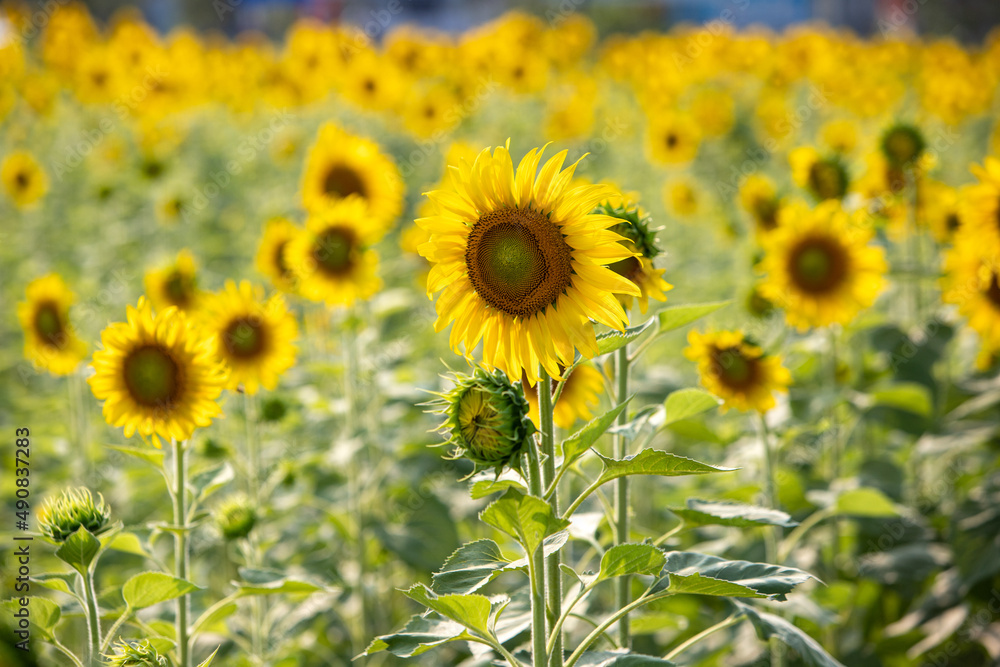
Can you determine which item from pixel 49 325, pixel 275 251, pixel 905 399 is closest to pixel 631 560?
pixel 905 399

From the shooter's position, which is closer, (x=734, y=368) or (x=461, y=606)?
(x=461, y=606)

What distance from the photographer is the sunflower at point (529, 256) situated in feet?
4.13

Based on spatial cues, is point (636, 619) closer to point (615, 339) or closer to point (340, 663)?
point (615, 339)

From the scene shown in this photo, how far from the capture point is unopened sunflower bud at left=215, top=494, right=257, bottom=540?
2062 mm

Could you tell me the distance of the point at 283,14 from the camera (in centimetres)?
1795

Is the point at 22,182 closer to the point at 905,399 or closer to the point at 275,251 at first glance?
the point at 275,251

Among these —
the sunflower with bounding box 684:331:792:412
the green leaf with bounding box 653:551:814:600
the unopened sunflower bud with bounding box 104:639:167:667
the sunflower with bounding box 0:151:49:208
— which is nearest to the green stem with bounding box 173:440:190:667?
the unopened sunflower bud with bounding box 104:639:167:667

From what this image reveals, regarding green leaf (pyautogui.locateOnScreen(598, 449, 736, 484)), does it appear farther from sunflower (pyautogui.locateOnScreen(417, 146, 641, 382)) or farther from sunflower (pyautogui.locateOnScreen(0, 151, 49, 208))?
sunflower (pyautogui.locateOnScreen(0, 151, 49, 208))

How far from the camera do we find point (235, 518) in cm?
208

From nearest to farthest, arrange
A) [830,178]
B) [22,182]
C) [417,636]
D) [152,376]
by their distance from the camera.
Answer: [417,636] → [152,376] → [830,178] → [22,182]

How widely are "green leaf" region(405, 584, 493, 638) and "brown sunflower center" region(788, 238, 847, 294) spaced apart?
167 cm

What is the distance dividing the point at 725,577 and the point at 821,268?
1.46 meters

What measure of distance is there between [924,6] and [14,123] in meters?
12.3

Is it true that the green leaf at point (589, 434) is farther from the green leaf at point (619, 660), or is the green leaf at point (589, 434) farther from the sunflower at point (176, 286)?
the sunflower at point (176, 286)
